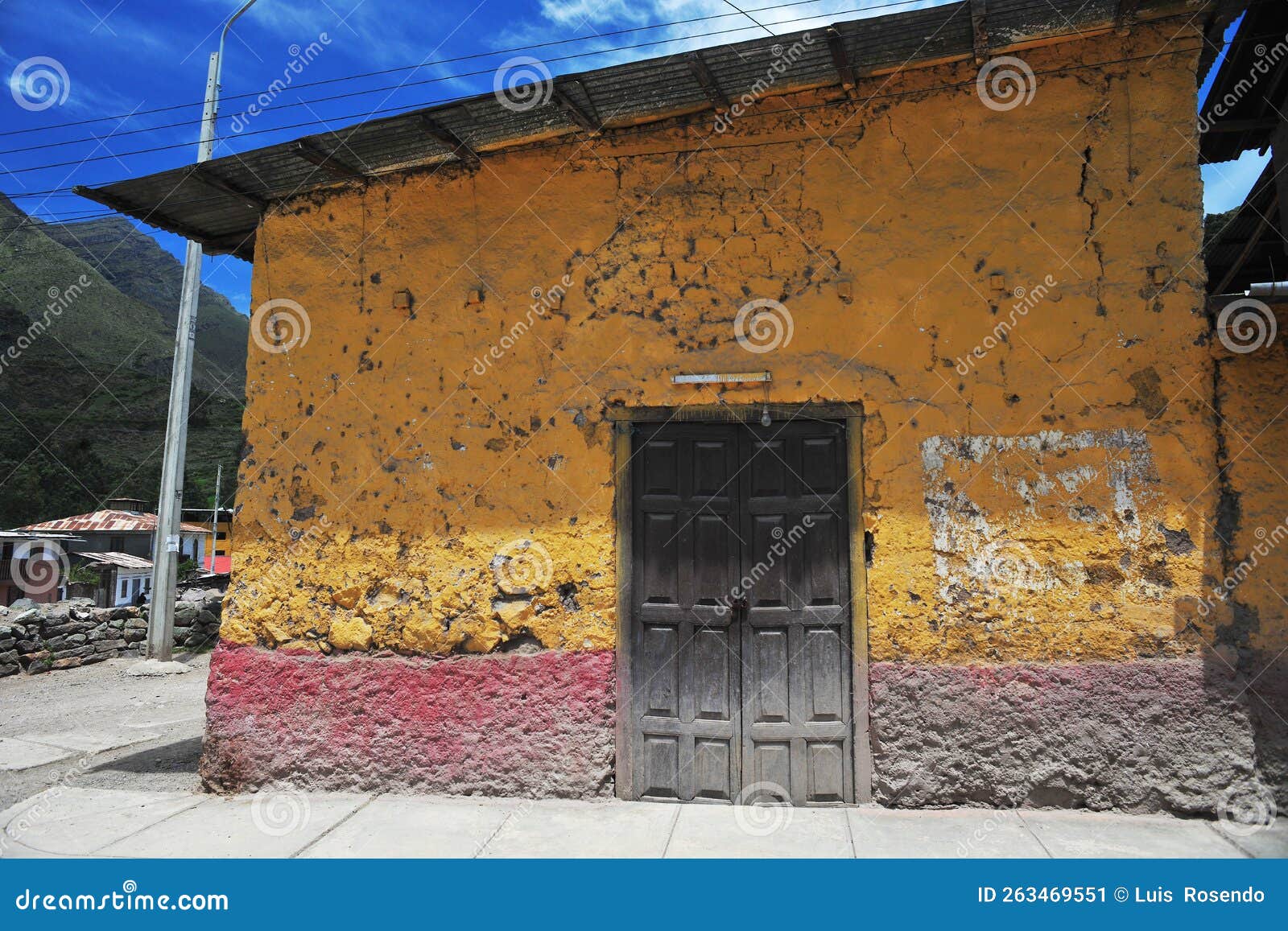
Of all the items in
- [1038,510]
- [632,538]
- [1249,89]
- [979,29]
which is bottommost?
[632,538]

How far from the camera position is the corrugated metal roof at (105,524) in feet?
72.5

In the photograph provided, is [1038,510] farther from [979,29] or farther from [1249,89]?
[1249,89]

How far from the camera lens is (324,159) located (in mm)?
5004

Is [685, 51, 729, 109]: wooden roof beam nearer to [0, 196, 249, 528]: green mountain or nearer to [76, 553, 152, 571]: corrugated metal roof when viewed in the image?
[76, 553, 152, 571]: corrugated metal roof

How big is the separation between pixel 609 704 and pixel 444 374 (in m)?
2.38

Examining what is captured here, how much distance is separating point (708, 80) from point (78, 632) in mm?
13769

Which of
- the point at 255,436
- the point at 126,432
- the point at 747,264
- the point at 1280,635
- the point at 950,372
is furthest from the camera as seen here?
the point at 126,432

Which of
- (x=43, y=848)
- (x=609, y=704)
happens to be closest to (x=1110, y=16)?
(x=609, y=704)

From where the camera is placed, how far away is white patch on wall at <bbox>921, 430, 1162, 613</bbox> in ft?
14.1

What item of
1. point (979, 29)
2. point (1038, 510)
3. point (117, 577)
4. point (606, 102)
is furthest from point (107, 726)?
point (117, 577)

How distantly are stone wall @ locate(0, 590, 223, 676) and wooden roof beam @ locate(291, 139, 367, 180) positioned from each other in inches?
436

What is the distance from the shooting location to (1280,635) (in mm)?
4082

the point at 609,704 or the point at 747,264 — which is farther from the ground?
the point at 747,264

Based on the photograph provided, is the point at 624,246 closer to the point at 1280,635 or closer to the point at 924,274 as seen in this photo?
the point at 924,274
